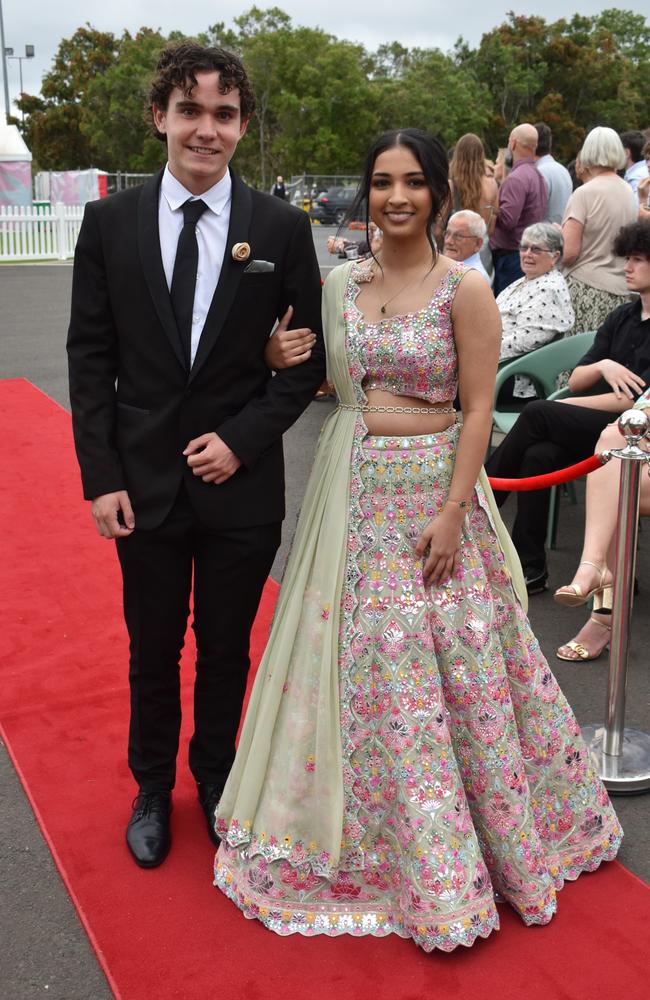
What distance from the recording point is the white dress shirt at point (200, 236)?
2.75 m

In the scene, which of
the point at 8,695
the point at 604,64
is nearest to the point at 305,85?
the point at 604,64

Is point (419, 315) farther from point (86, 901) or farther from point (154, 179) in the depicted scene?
point (86, 901)

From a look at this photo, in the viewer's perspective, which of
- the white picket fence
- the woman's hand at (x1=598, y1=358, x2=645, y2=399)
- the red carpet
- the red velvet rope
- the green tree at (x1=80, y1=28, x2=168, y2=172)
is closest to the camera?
the red carpet

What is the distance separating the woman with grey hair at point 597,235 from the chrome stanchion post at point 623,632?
3.38 metres

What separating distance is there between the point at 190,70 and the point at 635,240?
2.88 meters

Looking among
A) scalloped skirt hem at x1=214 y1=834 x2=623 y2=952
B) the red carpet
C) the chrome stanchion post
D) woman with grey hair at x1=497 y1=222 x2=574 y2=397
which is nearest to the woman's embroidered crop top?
the chrome stanchion post

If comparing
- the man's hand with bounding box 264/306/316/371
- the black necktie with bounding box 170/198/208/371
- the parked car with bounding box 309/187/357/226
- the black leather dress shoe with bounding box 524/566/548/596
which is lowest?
the parked car with bounding box 309/187/357/226

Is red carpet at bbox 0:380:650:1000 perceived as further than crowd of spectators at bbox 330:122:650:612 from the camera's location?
No

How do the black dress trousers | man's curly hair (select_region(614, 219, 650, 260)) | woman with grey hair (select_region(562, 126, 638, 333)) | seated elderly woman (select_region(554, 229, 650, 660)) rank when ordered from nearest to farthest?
the black dress trousers, seated elderly woman (select_region(554, 229, 650, 660)), man's curly hair (select_region(614, 219, 650, 260)), woman with grey hair (select_region(562, 126, 638, 333))

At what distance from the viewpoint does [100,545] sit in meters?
5.73

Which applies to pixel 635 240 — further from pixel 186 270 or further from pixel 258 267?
pixel 186 270

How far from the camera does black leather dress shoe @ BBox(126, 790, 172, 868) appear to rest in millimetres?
3043

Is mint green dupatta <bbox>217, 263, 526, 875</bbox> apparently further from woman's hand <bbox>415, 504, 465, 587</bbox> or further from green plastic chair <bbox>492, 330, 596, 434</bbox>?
green plastic chair <bbox>492, 330, 596, 434</bbox>

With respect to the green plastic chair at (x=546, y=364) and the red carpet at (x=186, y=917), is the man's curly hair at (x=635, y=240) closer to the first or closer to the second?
the green plastic chair at (x=546, y=364)
